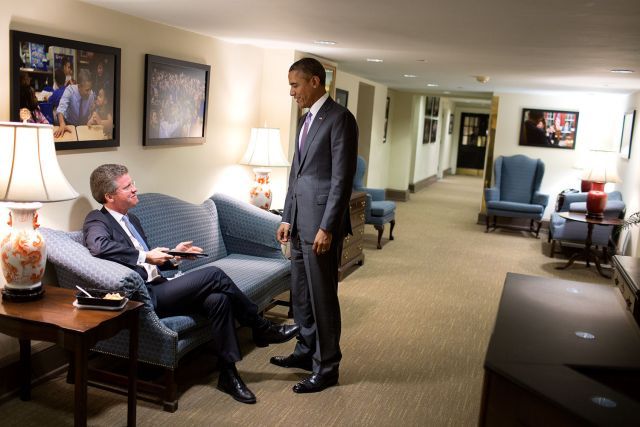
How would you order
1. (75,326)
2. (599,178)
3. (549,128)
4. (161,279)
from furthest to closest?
1. (549,128)
2. (599,178)
3. (161,279)
4. (75,326)

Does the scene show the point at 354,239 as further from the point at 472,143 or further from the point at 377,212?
the point at 472,143

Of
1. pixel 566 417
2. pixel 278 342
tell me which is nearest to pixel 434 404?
pixel 278 342

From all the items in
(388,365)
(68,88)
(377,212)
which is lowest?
(388,365)

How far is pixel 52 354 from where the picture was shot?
3203 millimetres

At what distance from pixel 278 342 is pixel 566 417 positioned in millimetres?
2243

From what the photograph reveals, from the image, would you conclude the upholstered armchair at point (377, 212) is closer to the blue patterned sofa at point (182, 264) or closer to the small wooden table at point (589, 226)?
the small wooden table at point (589, 226)

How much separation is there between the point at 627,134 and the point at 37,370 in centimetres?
696

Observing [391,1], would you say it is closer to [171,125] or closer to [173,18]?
[173,18]

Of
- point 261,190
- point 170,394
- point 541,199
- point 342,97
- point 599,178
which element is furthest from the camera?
point 541,199

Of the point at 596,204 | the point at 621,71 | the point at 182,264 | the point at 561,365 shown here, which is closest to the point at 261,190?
the point at 182,264

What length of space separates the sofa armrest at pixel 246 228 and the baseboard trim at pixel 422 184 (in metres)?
8.54

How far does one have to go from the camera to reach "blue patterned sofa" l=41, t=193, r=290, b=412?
2.86m

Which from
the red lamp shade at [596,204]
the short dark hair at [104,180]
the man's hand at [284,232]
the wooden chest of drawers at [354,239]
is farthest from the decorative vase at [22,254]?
the red lamp shade at [596,204]

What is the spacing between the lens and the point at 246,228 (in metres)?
4.27
